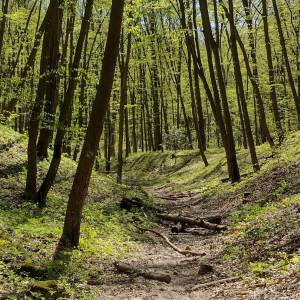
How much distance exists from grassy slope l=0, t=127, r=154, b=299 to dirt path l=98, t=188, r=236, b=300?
0.50m

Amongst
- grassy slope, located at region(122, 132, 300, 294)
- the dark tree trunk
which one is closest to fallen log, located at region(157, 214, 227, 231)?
grassy slope, located at region(122, 132, 300, 294)

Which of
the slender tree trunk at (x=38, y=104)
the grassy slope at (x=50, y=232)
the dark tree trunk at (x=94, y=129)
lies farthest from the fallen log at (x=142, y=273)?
the slender tree trunk at (x=38, y=104)

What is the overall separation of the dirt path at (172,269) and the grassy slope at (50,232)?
0.50 metres

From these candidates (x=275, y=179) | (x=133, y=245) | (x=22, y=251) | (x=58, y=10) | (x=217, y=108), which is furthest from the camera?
(x=217, y=108)

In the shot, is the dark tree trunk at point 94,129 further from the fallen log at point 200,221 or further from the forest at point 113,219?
the fallen log at point 200,221

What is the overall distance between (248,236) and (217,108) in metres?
9.86

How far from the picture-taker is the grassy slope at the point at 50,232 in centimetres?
827

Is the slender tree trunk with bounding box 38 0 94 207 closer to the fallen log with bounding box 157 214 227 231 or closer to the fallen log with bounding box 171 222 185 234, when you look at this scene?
the fallen log with bounding box 171 222 185 234

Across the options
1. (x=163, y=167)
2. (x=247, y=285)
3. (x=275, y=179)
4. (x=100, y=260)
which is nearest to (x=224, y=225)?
(x=275, y=179)

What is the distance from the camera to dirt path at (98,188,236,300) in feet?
26.9

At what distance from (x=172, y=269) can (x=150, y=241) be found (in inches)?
117

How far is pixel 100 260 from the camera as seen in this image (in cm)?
1002

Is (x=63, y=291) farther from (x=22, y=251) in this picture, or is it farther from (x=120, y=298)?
(x=22, y=251)

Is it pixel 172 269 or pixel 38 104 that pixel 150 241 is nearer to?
pixel 172 269
